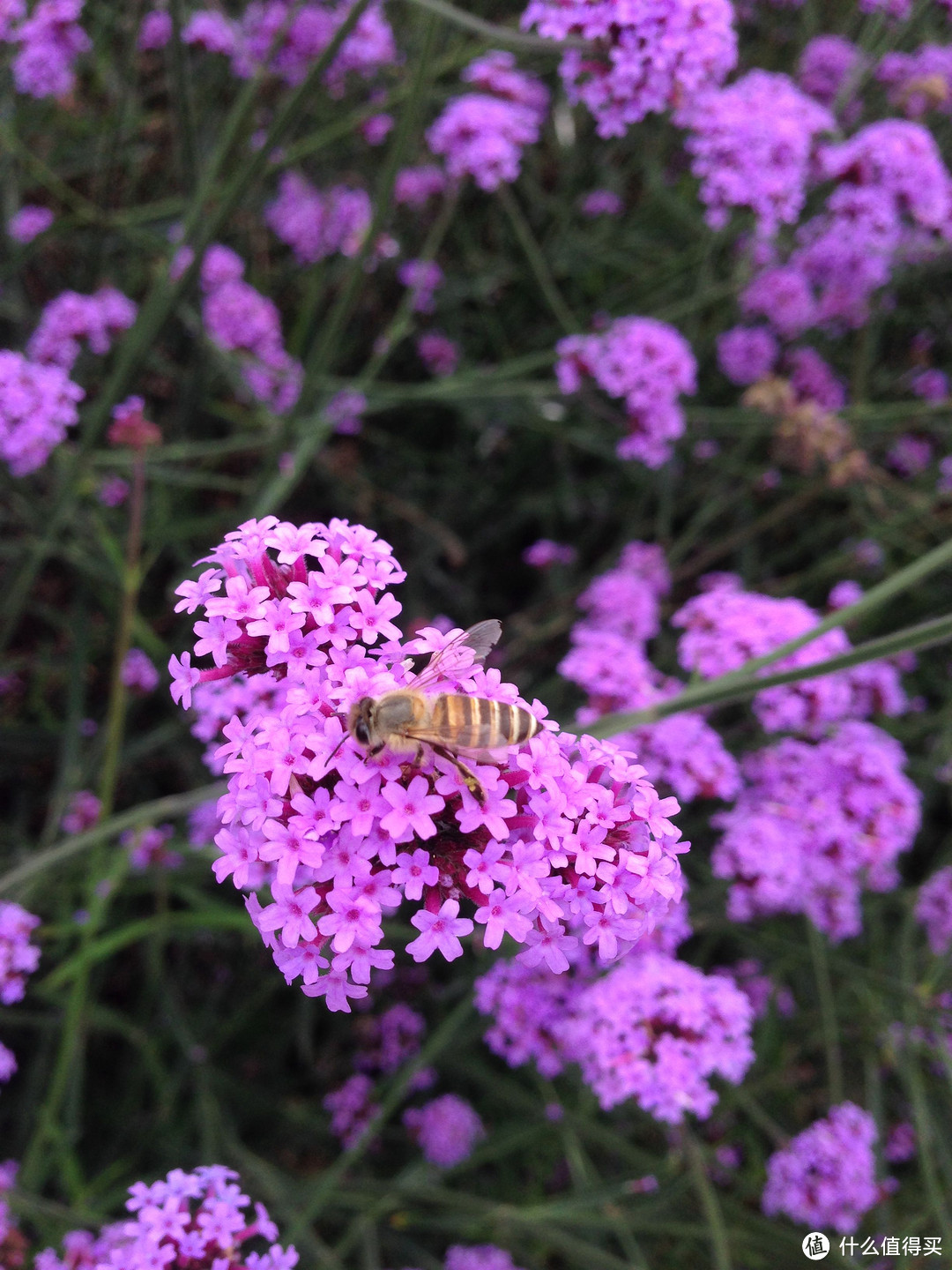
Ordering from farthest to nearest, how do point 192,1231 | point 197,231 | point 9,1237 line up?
point 197,231
point 9,1237
point 192,1231

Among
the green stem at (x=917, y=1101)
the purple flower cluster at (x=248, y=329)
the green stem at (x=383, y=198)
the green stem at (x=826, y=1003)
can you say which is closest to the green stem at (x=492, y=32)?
the green stem at (x=383, y=198)

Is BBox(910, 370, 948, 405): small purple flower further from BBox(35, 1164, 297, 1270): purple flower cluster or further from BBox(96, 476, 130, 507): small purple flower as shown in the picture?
BBox(35, 1164, 297, 1270): purple flower cluster

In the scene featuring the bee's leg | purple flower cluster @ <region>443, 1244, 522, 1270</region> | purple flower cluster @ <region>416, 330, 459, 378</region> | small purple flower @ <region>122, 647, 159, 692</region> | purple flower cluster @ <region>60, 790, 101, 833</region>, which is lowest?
purple flower cluster @ <region>443, 1244, 522, 1270</region>

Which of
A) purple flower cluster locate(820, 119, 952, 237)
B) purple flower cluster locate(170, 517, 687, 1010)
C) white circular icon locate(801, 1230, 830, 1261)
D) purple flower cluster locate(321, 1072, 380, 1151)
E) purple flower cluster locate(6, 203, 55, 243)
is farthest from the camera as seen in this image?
purple flower cluster locate(6, 203, 55, 243)

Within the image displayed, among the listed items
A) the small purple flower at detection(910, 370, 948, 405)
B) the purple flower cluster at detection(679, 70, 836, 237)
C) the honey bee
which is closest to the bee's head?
the honey bee

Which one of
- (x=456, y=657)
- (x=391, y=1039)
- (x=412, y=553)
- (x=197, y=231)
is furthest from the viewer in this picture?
(x=412, y=553)

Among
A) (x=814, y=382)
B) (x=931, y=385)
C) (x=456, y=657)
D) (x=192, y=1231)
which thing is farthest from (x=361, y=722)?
(x=931, y=385)

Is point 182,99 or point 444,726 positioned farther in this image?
point 182,99

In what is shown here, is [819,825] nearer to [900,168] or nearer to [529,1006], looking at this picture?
[529,1006]
